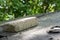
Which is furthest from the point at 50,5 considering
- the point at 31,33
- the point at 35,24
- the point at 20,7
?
the point at 31,33

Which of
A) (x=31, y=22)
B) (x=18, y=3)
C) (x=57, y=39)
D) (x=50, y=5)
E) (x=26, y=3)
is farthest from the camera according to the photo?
(x=50, y=5)

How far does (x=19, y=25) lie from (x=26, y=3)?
7.50ft

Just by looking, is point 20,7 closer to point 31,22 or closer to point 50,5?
point 50,5

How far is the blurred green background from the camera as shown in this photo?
3029mm

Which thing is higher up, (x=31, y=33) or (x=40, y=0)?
(x=31, y=33)

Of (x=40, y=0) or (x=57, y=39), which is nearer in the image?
(x=57, y=39)

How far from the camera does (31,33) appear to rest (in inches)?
51.6


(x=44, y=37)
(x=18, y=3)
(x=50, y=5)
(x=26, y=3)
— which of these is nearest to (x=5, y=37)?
(x=44, y=37)

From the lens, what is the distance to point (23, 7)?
11.2 ft

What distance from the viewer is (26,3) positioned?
361 cm

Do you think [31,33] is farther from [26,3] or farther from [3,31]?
[26,3]

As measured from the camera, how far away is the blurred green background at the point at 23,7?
303 centimetres

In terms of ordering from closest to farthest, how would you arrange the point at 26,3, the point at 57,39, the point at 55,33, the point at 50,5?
the point at 57,39
the point at 55,33
the point at 26,3
the point at 50,5

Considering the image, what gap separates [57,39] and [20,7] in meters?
2.19
